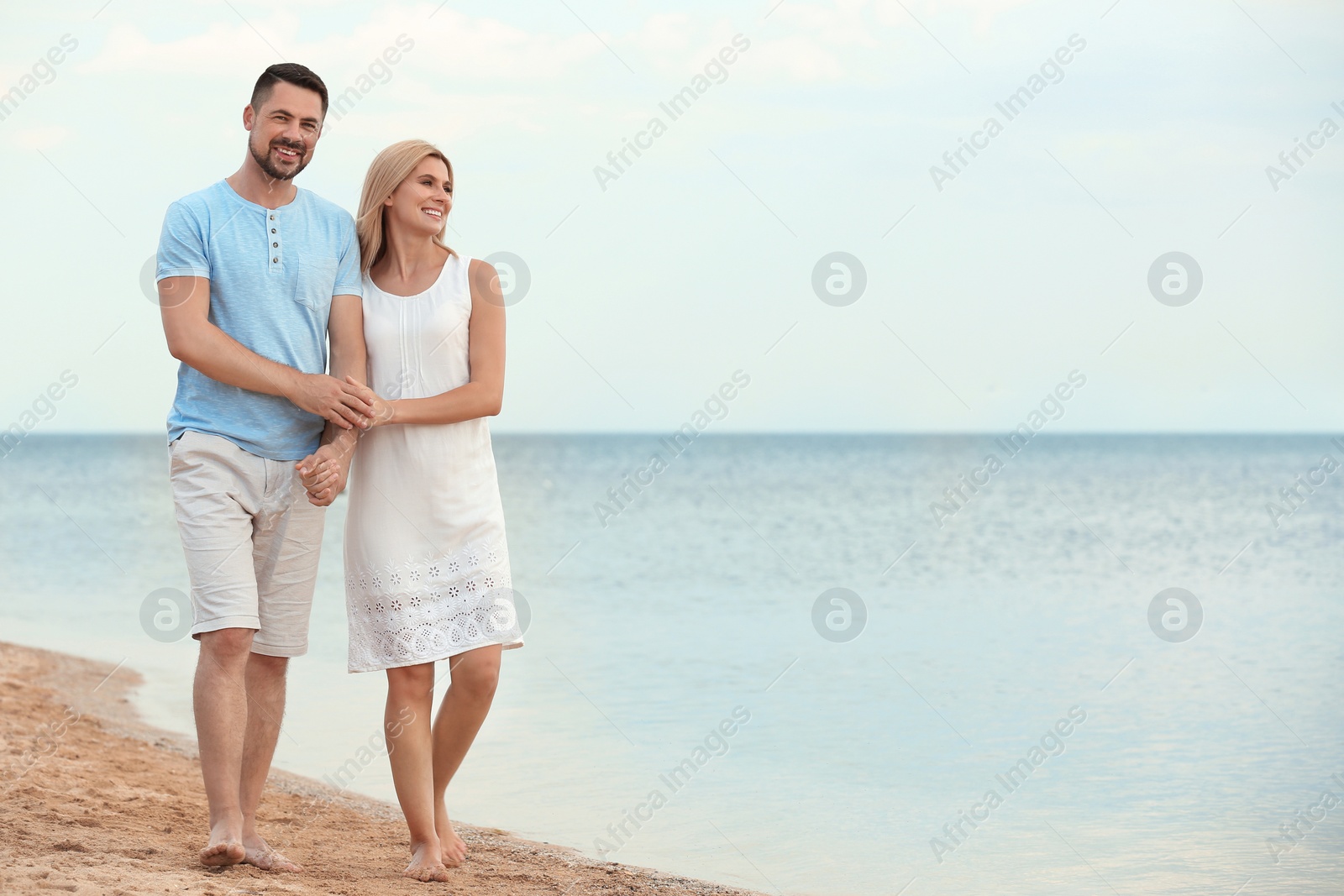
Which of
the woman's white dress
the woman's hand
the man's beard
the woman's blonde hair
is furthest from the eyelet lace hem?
the man's beard

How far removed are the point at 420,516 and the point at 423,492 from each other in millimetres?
69

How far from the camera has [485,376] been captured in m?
3.22

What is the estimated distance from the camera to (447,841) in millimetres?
3367

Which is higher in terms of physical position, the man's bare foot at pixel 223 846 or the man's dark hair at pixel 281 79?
the man's dark hair at pixel 281 79

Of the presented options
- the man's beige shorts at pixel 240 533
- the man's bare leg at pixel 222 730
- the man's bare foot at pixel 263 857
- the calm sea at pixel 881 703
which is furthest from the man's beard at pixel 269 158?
the calm sea at pixel 881 703

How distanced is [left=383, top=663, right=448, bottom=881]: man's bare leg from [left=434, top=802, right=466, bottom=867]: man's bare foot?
0.10 m

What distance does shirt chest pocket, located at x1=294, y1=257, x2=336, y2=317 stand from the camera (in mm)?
3078

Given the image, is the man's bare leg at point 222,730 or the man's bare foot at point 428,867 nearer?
the man's bare leg at point 222,730

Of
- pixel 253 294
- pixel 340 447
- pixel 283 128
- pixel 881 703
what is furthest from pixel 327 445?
pixel 881 703

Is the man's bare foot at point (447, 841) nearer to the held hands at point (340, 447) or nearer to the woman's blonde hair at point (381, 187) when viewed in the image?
the held hands at point (340, 447)

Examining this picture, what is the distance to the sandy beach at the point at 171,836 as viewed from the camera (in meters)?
2.84

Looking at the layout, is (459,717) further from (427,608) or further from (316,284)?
(316,284)

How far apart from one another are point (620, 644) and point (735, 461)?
156ft

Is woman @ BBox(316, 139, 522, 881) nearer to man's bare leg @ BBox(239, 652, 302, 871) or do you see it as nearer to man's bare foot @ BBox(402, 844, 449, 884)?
man's bare foot @ BBox(402, 844, 449, 884)
